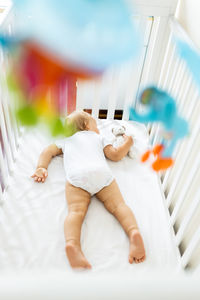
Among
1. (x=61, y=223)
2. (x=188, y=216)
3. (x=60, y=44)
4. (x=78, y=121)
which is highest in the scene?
(x=60, y=44)

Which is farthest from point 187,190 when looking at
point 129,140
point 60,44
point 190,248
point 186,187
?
point 60,44

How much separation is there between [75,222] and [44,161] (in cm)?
27

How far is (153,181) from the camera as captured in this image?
98cm

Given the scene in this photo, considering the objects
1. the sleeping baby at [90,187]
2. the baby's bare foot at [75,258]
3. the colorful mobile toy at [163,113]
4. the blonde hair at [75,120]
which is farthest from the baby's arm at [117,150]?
the colorful mobile toy at [163,113]

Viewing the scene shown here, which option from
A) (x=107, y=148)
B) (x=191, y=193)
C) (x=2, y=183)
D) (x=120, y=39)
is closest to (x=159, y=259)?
(x=191, y=193)

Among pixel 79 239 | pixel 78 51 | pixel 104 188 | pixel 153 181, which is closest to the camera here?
pixel 78 51

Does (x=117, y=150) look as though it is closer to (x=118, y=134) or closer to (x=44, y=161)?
(x=118, y=134)

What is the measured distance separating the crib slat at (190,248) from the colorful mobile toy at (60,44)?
1.91 ft

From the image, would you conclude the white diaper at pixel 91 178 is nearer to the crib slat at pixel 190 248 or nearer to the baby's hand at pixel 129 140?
the baby's hand at pixel 129 140

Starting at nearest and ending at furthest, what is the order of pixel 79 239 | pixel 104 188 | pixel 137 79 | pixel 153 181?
pixel 137 79
pixel 79 239
pixel 104 188
pixel 153 181

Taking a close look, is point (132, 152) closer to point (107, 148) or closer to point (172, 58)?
point (107, 148)

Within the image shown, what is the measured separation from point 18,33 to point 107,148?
72 cm

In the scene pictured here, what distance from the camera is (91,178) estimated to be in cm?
83

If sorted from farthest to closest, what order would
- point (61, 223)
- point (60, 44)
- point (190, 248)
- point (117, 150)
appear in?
point (117, 150), point (61, 223), point (190, 248), point (60, 44)
